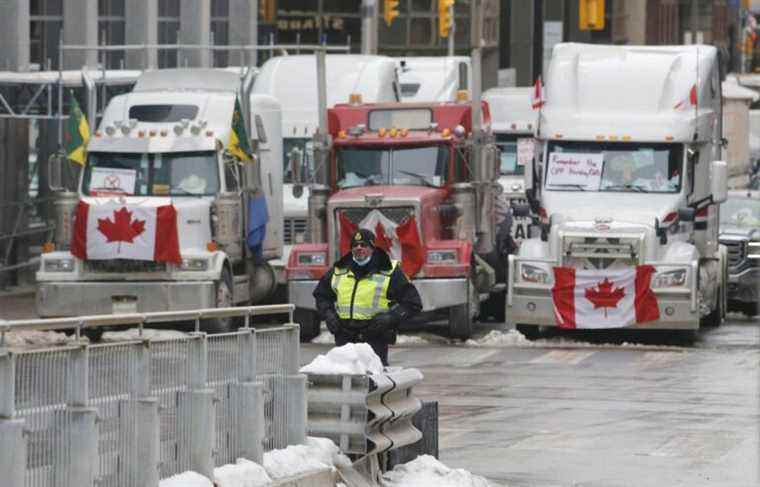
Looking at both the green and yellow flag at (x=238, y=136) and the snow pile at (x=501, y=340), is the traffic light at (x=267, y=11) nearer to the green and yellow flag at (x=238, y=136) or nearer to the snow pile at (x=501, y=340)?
the green and yellow flag at (x=238, y=136)

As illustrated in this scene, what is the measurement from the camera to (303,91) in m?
33.2

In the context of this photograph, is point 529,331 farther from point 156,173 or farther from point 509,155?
point 509,155

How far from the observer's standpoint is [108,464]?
11773 mm

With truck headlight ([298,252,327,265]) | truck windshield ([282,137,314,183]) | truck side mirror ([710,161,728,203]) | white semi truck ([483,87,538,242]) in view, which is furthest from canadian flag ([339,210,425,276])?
white semi truck ([483,87,538,242])

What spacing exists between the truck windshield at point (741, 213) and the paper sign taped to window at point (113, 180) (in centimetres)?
1117

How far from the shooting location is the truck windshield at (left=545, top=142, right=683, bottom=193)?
1144 inches

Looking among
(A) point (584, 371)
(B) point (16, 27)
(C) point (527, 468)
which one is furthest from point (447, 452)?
(B) point (16, 27)

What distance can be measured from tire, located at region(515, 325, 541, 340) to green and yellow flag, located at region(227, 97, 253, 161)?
14.7ft

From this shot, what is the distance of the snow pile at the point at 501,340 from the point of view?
28609mm

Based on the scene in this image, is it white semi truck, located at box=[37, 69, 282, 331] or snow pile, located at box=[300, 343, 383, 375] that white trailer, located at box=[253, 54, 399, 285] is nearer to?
white semi truck, located at box=[37, 69, 282, 331]

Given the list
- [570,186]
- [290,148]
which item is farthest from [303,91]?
[570,186]

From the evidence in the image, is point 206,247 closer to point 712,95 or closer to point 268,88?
point 268,88

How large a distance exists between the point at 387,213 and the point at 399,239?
0.39 metres

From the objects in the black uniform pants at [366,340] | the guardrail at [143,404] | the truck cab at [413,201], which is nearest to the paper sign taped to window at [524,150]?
the truck cab at [413,201]
